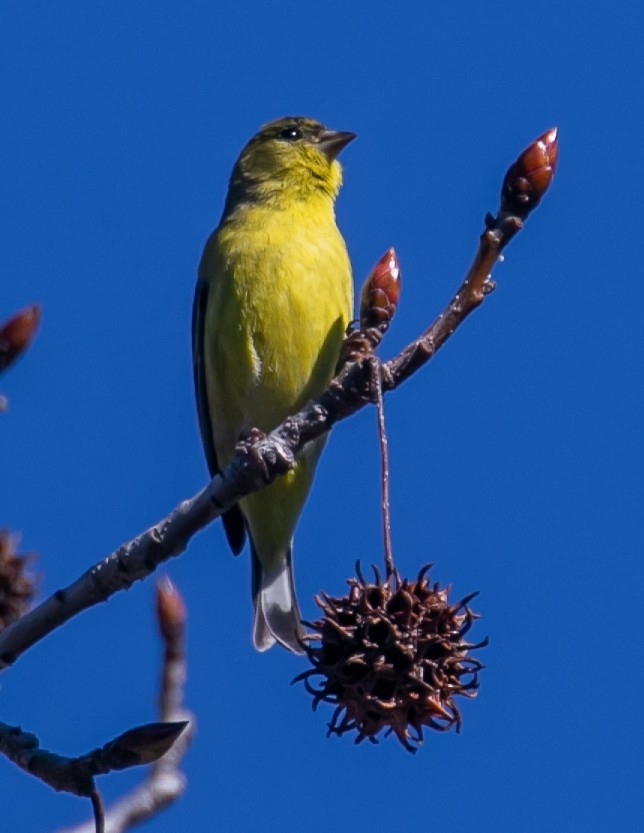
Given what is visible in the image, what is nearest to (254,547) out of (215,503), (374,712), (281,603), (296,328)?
(281,603)

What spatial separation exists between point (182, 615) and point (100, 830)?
2.93 feet

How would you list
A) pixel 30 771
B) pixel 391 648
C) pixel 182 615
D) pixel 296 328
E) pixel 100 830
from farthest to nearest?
pixel 296 328, pixel 182 615, pixel 30 771, pixel 391 648, pixel 100 830

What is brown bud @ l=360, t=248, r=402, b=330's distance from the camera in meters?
3.48

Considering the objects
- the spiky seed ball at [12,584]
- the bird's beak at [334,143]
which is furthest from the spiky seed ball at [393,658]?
the bird's beak at [334,143]

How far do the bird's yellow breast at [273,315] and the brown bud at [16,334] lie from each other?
2.74 meters

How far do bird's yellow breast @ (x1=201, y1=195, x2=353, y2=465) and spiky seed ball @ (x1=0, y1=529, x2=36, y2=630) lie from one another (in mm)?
1978

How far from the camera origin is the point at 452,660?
2926mm

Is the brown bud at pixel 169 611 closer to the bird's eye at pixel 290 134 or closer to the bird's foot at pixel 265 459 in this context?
the bird's foot at pixel 265 459

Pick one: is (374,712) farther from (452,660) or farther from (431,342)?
(431,342)

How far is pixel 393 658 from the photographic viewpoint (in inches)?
114

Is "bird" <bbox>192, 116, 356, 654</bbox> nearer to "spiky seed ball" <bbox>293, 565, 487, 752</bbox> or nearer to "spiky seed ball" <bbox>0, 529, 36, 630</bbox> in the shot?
"spiky seed ball" <bbox>0, 529, 36, 630</bbox>

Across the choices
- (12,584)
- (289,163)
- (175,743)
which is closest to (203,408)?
(289,163)

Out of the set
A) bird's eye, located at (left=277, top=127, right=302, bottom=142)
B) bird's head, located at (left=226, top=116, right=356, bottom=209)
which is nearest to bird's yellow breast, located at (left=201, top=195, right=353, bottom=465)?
bird's head, located at (left=226, top=116, right=356, bottom=209)

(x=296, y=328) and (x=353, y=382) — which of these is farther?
(x=296, y=328)
